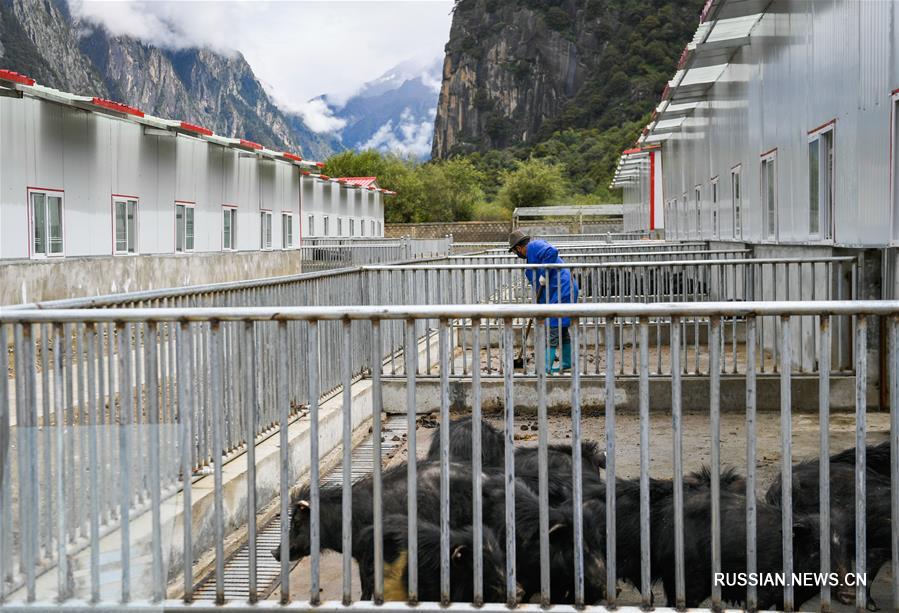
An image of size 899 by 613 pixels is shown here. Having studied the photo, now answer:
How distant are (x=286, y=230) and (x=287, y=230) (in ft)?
0.52

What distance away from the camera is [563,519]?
4.30 meters

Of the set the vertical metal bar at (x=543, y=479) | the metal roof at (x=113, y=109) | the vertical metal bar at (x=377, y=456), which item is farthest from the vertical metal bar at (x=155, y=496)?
the metal roof at (x=113, y=109)

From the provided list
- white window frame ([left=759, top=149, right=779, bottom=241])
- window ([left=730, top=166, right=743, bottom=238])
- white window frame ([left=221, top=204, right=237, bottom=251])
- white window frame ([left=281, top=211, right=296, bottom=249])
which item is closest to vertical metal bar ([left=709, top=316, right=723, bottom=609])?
white window frame ([left=759, top=149, right=779, bottom=241])

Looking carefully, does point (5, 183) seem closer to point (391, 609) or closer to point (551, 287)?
point (551, 287)

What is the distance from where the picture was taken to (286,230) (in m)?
37.2

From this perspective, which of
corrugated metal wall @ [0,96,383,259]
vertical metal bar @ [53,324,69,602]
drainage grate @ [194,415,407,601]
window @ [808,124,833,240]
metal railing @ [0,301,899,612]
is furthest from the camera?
corrugated metal wall @ [0,96,383,259]

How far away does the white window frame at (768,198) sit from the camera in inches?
541

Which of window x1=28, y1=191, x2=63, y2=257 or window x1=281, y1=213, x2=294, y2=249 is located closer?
window x1=28, y1=191, x2=63, y2=257

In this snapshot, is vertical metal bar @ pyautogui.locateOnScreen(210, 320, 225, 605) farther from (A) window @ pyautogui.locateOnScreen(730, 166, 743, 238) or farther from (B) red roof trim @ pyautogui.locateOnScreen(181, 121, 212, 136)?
(B) red roof trim @ pyautogui.locateOnScreen(181, 121, 212, 136)

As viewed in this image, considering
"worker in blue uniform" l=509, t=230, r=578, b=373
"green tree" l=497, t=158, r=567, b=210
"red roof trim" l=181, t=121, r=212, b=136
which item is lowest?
"worker in blue uniform" l=509, t=230, r=578, b=373

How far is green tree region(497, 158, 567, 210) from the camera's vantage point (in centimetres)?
9511

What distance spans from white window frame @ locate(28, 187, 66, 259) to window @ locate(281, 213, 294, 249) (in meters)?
17.4

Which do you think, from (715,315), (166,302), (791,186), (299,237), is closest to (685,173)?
(791,186)

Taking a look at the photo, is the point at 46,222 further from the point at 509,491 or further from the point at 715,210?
the point at 509,491
